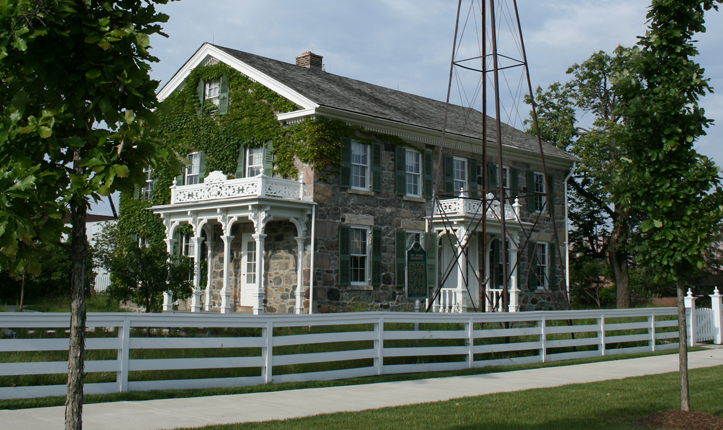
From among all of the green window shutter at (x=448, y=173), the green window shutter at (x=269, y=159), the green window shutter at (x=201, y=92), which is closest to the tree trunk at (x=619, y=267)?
the green window shutter at (x=448, y=173)

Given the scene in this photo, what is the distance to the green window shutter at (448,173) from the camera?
971 inches

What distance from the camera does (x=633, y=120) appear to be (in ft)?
28.3

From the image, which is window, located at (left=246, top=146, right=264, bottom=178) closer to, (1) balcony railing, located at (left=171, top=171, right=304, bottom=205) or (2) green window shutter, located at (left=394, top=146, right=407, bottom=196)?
(1) balcony railing, located at (left=171, top=171, right=304, bottom=205)

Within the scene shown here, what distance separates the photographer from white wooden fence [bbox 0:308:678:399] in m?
8.52

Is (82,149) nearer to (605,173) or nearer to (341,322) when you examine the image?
(341,322)

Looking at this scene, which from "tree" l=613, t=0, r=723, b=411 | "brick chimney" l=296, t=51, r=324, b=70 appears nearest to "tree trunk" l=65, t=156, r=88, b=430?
"tree" l=613, t=0, r=723, b=411

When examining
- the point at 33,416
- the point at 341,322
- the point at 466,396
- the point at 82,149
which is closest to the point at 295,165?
the point at 341,322

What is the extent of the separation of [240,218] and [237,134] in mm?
3168

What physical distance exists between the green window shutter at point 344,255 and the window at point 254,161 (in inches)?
136

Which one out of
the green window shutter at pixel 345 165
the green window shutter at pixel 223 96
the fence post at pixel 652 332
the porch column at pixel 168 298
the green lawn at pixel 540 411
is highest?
the green window shutter at pixel 223 96

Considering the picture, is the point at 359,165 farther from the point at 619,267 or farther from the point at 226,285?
the point at 619,267

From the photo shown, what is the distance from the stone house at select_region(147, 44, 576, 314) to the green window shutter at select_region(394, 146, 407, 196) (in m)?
0.03

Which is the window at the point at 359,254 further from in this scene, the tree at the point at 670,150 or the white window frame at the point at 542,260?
the tree at the point at 670,150

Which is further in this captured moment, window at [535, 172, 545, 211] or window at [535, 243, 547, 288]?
window at [535, 172, 545, 211]
